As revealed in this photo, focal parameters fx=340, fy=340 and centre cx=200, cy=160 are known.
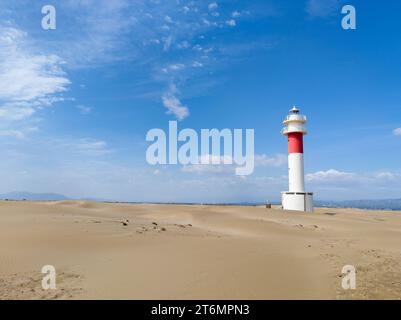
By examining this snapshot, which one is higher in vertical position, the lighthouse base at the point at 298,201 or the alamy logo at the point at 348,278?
the lighthouse base at the point at 298,201

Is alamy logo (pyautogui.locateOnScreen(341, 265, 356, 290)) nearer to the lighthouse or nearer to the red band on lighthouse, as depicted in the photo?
the lighthouse

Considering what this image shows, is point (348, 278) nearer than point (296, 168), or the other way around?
point (348, 278)

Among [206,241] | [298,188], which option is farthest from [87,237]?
[298,188]

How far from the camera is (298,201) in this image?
30.7m

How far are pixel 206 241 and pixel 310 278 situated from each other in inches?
180

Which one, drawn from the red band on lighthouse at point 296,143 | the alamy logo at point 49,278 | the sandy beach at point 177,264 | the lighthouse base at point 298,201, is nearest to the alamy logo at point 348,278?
the sandy beach at point 177,264

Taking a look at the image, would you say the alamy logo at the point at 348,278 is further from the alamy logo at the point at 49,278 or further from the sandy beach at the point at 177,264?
the alamy logo at the point at 49,278

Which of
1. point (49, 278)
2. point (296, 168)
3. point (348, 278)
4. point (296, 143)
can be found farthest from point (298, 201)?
point (49, 278)

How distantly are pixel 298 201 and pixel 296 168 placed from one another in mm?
3102

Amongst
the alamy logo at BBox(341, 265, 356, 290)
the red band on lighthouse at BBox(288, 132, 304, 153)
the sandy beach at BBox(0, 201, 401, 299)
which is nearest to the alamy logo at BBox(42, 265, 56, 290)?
the sandy beach at BBox(0, 201, 401, 299)

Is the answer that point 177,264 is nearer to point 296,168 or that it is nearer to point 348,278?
point 348,278

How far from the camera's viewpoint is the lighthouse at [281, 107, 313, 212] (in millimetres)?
30797

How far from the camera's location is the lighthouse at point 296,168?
101ft

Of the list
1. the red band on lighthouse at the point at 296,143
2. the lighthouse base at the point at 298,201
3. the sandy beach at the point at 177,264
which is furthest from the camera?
the red band on lighthouse at the point at 296,143
